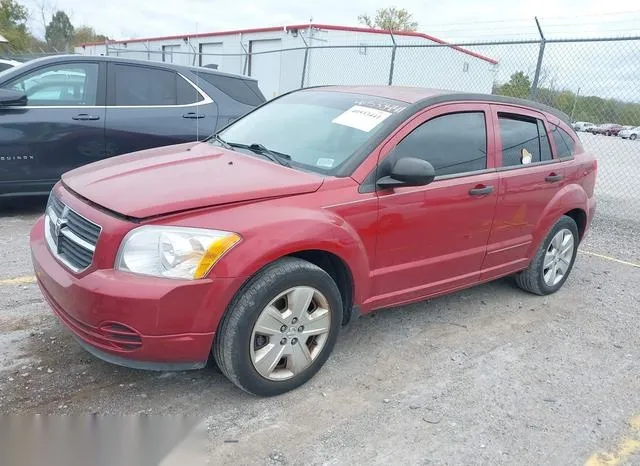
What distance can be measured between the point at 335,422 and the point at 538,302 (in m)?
2.62

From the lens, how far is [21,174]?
221 inches

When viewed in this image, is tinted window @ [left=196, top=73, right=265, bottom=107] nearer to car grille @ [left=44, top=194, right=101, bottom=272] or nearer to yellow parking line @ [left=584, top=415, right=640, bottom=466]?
car grille @ [left=44, top=194, right=101, bottom=272]

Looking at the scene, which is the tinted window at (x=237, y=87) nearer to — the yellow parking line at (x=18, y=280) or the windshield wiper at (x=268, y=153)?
the windshield wiper at (x=268, y=153)

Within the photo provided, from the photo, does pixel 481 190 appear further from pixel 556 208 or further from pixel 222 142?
pixel 222 142

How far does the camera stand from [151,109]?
636 cm

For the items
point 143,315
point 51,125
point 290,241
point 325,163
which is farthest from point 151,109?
point 143,315

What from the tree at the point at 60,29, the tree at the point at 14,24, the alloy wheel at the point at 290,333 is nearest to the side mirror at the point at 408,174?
the alloy wheel at the point at 290,333

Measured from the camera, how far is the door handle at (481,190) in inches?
146

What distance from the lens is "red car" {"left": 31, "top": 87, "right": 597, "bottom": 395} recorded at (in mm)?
2572

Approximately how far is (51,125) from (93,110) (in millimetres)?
483

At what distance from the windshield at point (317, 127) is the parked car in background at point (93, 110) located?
2.51m

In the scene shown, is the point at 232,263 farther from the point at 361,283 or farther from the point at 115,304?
the point at 361,283

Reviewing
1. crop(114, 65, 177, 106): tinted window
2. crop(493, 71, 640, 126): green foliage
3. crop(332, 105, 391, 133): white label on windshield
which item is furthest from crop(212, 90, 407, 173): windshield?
crop(493, 71, 640, 126): green foliage

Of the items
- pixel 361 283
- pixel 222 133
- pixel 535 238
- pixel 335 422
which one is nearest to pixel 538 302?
pixel 535 238
